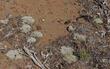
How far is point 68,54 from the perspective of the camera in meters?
4.36

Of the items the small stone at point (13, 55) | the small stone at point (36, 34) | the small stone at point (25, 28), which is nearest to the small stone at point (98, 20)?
the small stone at point (36, 34)

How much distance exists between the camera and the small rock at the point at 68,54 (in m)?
4.28

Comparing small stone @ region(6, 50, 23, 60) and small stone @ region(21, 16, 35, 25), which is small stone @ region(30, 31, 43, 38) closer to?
small stone @ region(21, 16, 35, 25)

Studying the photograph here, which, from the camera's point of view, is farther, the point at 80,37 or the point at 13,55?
the point at 80,37

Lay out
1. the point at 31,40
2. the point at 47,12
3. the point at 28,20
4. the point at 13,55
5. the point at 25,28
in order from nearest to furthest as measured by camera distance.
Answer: the point at 13,55
the point at 31,40
the point at 25,28
the point at 28,20
the point at 47,12

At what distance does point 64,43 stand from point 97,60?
53 cm

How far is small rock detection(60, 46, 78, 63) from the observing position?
169 inches

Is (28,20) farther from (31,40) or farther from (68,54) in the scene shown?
(68,54)

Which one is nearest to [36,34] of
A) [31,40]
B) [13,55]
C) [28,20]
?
[31,40]

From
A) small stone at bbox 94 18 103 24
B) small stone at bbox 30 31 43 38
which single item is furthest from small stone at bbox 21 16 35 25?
small stone at bbox 94 18 103 24

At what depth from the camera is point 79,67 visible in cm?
422

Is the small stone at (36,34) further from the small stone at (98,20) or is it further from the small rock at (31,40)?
the small stone at (98,20)

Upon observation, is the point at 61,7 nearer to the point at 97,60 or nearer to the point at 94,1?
the point at 94,1

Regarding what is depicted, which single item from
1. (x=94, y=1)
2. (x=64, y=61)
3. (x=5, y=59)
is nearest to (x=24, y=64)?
(x=5, y=59)
